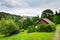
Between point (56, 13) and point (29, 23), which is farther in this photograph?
point (56, 13)

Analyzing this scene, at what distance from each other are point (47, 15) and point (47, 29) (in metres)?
52.1

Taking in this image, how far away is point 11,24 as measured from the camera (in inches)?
1992

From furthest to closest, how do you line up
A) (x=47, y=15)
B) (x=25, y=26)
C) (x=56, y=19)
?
1. (x=47, y=15)
2. (x=56, y=19)
3. (x=25, y=26)

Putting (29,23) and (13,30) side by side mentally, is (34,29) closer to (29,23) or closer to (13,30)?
(13,30)

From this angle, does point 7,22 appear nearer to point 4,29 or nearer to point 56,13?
point 4,29

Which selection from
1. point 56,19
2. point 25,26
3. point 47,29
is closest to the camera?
point 47,29

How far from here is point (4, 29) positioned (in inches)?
1944

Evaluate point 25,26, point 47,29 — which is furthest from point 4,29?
point 25,26

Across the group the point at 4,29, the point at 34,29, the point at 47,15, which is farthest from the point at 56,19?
the point at 4,29

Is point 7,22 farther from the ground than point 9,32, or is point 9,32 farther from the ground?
point 7,22

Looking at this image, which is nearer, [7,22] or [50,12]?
[7,22]

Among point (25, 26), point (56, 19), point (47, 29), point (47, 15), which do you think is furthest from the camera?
point (47, 15)

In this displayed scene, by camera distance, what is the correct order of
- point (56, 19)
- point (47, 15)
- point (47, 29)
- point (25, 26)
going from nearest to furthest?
1. point (47, 29)
2. point (25, 26)
3. point (56, 19)
4. point (47, 15)

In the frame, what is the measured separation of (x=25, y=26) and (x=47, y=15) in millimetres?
25891
